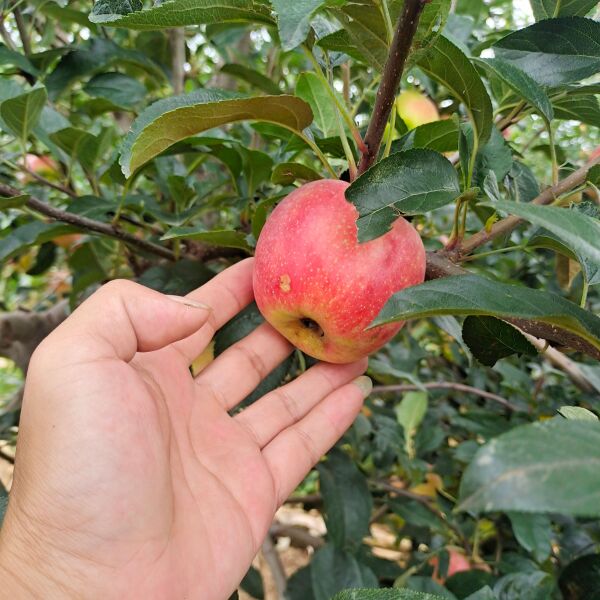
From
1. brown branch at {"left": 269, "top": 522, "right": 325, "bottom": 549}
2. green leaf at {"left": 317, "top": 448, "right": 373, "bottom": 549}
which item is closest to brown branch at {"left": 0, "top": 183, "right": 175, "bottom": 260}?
green leaf at {"left": 317, "top": 448, "right": 373, "bottom": 549}

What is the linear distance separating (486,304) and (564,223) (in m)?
0.09

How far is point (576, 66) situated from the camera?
0.65m

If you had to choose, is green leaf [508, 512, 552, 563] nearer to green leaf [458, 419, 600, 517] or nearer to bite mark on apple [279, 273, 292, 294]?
bite mark on apple [279, 273, 292, 294]

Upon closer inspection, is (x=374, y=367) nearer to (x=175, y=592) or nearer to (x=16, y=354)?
(x=175, y=592)

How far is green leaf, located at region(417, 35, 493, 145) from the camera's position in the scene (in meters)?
0.61

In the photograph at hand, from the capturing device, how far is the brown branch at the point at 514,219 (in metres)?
0.71

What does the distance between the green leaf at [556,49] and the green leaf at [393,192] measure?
22 cm

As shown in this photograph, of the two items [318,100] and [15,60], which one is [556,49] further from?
[15,60]

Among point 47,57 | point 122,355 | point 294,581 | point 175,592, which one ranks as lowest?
point 294,581

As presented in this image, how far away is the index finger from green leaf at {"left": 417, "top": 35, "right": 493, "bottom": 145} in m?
0.41

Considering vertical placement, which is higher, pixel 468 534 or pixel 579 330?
pixel 579 330

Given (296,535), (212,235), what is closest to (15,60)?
(212,235)

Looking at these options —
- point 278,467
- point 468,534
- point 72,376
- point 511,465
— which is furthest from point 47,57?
point 468,534

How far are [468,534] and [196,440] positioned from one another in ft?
3.09
